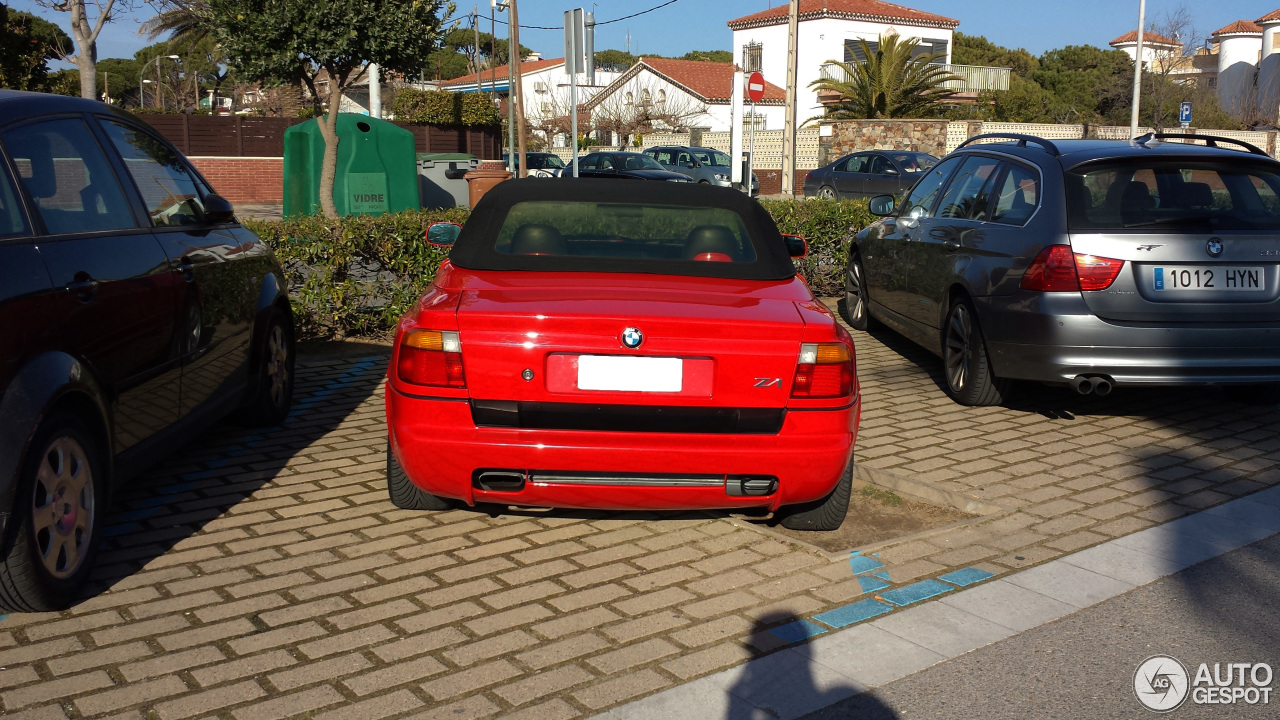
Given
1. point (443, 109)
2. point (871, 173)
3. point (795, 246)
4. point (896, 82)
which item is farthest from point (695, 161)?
point (795, 246)

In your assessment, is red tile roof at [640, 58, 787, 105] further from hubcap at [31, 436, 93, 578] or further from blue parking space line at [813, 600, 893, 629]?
hubcap at [31, 436, 93, 578]

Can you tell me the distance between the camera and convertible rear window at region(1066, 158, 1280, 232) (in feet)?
19.3

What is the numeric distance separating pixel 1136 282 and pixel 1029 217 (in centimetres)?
74

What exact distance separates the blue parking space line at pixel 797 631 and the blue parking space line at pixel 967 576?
27.5 inches

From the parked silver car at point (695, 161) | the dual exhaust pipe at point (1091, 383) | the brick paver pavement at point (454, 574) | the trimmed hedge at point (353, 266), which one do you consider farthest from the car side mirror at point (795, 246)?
the parked silver car at point (695, 161)

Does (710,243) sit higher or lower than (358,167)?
lower

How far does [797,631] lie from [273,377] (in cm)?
365

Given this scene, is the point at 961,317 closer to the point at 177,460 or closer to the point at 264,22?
the point at 177,460

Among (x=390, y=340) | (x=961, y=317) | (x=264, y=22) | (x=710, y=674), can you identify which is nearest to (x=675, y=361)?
(x=710, y=674)

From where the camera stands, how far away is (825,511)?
451cm

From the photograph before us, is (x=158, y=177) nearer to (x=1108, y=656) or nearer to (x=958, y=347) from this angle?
(x=1108, y=656)

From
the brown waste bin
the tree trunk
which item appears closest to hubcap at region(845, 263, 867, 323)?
the tree trunk

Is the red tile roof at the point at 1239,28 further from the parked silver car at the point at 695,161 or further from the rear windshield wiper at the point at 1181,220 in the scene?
the rear windshield wiper at the point at 1181,220

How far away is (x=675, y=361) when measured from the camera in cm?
380
